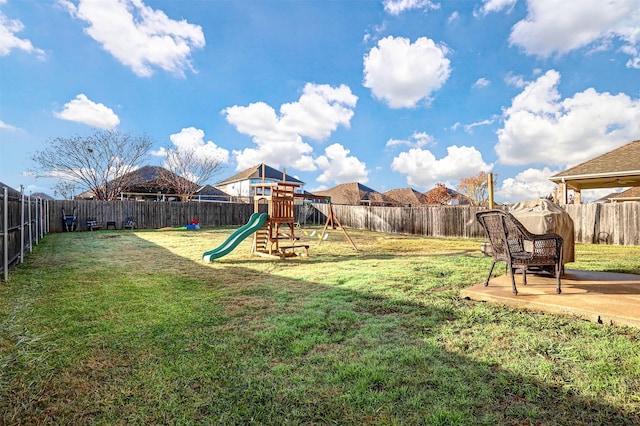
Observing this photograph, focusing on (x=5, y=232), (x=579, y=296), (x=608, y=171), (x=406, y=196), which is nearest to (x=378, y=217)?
Answer: (x=608, y=171)

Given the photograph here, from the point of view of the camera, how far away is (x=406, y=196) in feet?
150

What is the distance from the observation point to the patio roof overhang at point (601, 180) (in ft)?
37.9

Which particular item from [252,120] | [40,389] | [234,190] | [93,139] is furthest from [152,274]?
[234,190]

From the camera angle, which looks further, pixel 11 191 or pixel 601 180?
pixel 601 180

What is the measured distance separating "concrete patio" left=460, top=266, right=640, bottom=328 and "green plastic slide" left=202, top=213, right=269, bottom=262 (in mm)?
5457

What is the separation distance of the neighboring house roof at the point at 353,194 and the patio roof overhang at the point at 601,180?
27339 millimetres

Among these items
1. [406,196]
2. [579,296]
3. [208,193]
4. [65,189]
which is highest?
[406,196]

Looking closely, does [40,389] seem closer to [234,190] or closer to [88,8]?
[88,8]

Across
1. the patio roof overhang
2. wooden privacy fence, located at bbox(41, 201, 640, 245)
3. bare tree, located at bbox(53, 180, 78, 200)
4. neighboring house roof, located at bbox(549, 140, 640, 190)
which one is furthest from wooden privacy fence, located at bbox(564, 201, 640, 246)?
bare tree, located at bbox(53, 180, 78, 200)

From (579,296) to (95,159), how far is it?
91.1 ft

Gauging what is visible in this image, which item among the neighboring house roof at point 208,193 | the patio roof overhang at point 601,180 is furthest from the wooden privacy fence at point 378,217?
the neighboring house roof at point 208,193

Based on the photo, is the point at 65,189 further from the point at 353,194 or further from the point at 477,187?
the point at 477,187

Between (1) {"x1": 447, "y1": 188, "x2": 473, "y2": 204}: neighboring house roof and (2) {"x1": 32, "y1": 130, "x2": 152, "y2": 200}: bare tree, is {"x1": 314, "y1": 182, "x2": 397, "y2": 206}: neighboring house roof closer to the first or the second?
(1) {"x1": 447, "y1": 188, "x2": 473, "y2": 204}: neighboring house roof

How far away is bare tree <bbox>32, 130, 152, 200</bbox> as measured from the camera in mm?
21391
